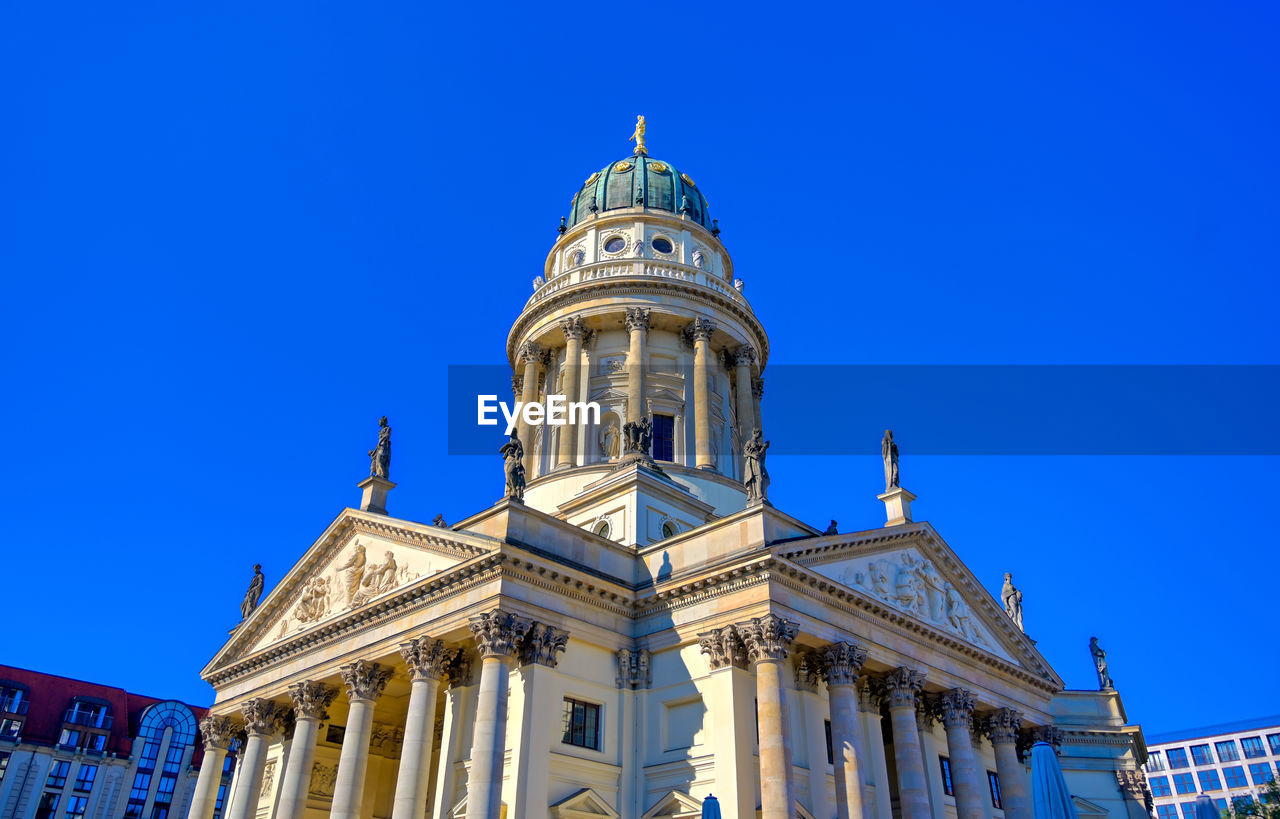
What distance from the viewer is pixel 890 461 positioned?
38.5 meters

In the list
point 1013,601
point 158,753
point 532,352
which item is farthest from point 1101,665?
point 158,753

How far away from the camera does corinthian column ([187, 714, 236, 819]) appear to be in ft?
128

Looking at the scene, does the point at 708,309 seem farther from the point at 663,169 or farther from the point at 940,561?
the point at 940,561

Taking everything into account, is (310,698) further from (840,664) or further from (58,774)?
(58,774)

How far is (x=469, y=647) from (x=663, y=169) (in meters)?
34.7

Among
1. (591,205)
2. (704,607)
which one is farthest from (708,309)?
(704,607)

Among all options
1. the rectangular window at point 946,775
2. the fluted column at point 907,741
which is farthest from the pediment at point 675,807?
the rectangular window at point 946,775

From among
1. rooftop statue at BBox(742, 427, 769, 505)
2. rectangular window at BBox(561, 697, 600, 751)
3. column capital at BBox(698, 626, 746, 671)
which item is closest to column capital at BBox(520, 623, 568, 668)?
rectangular window at BBox(561, 697, 600, 751)

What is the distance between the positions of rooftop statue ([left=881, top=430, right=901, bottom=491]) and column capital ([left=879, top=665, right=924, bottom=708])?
7.36 metres

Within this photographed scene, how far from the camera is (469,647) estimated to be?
3222cm

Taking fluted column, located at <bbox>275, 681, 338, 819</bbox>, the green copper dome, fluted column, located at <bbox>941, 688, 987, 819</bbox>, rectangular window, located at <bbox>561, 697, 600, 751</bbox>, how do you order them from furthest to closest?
the green copper dome < fluted column, located at <bbox>941, 688, 987, 819</bbox> < fluted column, located at <bbox>275, 681, 338, 819</bbox> < rectangular window, located at <bbox>561, 697, 600, 751</bbox>

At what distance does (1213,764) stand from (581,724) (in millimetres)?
104079

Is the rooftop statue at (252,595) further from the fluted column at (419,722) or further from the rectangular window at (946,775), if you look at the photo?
the rectangular window at (946,775)

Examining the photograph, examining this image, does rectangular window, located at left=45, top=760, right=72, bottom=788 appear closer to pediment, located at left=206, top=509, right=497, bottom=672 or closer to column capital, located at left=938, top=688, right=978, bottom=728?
pediment, located at left=206, top=509, right=497, bottom=672
